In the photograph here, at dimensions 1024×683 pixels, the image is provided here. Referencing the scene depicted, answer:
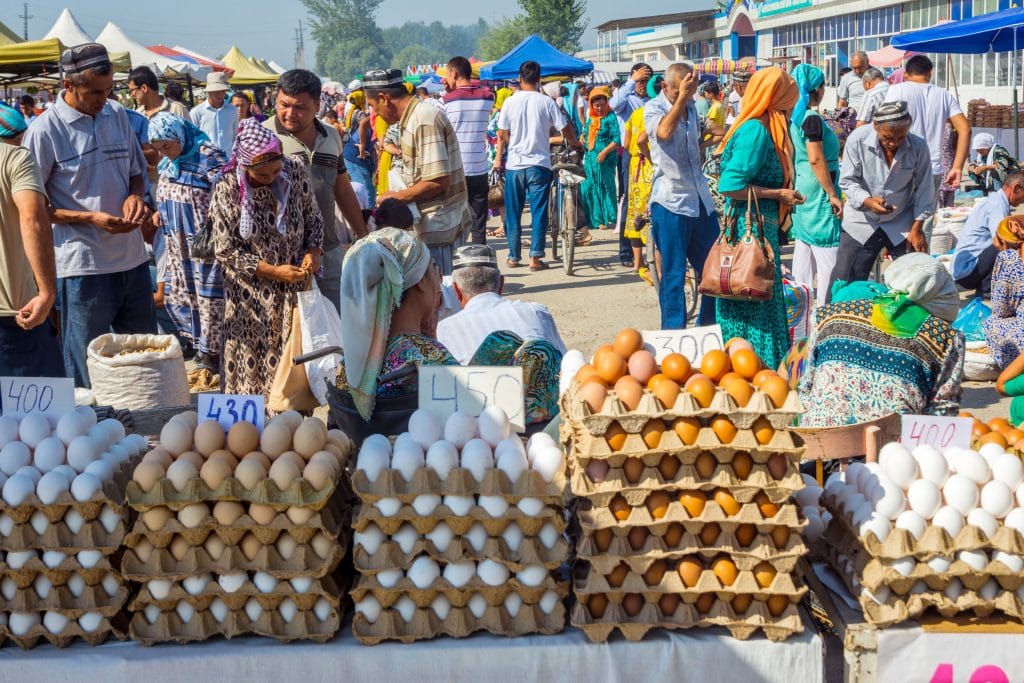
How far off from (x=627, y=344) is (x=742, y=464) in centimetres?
44

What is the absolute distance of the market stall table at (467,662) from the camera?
245cm

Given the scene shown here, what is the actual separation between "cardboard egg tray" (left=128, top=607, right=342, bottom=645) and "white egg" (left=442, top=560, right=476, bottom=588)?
30 cm

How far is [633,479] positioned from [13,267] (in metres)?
3.01

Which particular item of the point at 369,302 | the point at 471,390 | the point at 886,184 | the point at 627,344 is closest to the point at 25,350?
the point at 369,302

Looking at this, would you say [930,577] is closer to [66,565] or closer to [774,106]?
[66,565]

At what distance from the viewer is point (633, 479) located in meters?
2.38

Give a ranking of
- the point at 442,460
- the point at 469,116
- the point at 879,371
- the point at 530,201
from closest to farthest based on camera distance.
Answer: the point at 442,460 → the point at 879,371 → the point at 469,116 → the point at 530,201

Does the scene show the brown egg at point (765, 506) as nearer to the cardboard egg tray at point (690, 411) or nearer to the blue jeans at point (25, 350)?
the cardboard egg tray at point (690, 411)

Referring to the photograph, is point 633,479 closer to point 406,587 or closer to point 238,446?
point 406,587

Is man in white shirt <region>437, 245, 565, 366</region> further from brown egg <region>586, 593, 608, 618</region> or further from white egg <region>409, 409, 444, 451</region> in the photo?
brown egg <region>586, 593, 608, 618</region>

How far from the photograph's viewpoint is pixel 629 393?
238 cm

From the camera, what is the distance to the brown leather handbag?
17.3 ft

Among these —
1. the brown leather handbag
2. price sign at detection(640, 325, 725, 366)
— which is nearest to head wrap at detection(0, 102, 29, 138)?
price sign at detection(640, 325, 725, 366)

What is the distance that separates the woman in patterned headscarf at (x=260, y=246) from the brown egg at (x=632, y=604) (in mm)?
2746
